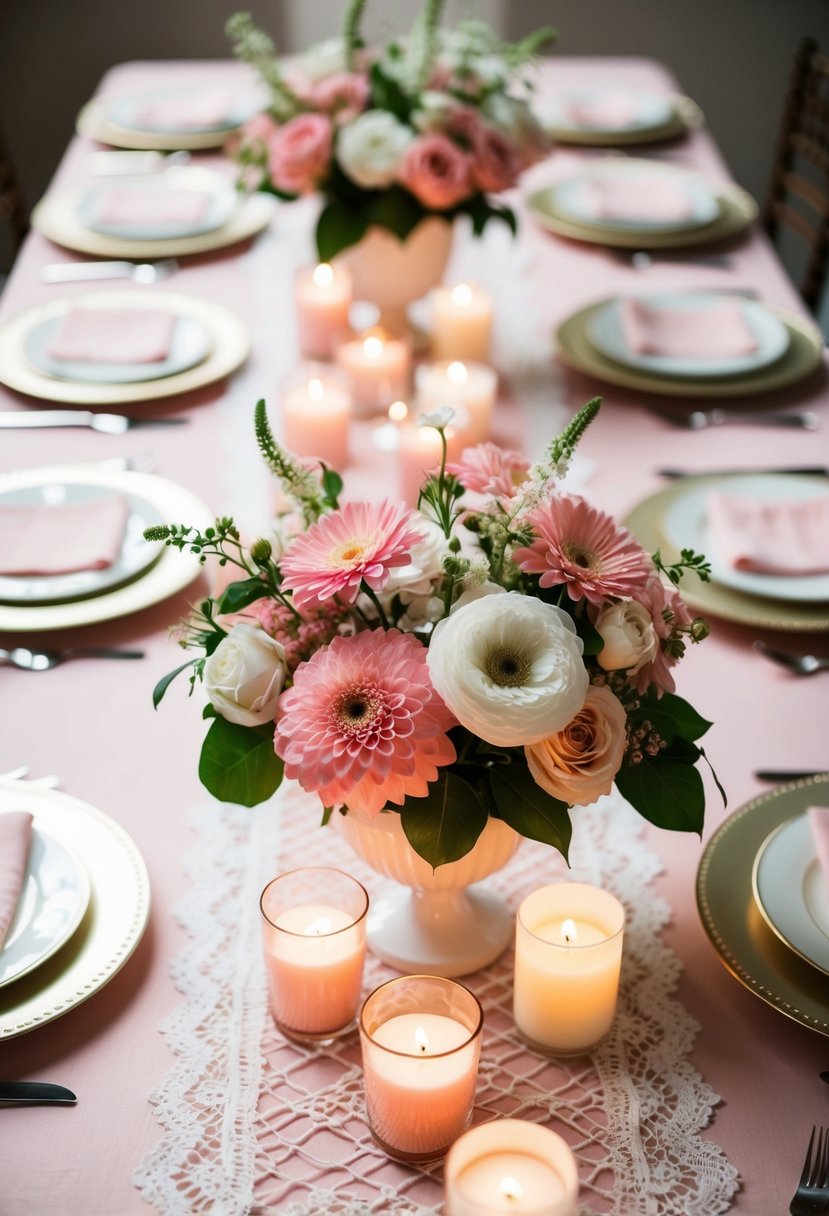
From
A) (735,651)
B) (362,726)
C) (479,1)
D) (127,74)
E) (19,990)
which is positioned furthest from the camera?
(479,1)

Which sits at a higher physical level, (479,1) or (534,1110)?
(479,1)

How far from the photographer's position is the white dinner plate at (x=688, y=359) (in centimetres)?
177

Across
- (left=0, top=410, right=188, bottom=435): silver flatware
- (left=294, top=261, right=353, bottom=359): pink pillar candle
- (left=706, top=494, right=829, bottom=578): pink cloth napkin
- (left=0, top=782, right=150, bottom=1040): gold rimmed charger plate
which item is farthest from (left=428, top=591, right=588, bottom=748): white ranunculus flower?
(left=294, top=261, right=353, bottom=359): pink pillar candle

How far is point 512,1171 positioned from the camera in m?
0.73

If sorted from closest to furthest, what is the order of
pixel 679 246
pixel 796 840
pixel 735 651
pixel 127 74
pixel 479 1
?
pixel 796 840 < pixel 735 651 < pixel 679 246 < pixel 127 74 < pixel 479 1

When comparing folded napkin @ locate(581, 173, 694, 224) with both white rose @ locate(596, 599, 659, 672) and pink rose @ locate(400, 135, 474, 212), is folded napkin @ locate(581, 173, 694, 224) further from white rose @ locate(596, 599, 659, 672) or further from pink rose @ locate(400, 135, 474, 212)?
white rose @ locate(596, 599, 659, 672)

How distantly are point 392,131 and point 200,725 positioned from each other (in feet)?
2.81

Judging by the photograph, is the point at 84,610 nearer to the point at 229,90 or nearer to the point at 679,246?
the point at 679,246

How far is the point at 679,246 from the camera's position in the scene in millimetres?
2188

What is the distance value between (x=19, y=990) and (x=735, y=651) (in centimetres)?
75

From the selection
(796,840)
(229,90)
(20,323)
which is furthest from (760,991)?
(229,90)

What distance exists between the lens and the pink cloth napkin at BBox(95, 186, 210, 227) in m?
2.18

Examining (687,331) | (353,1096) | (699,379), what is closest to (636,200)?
(687,331)

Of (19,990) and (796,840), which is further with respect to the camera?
(796,840)
